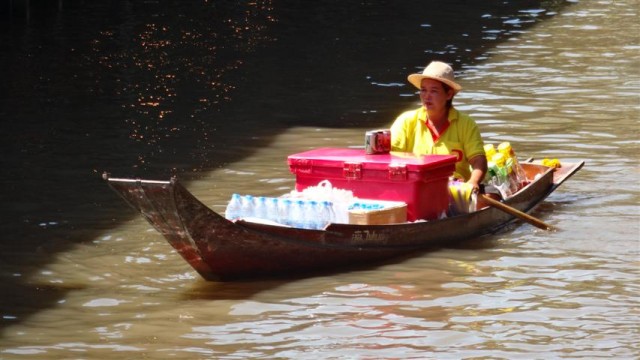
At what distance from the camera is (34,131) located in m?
15.2

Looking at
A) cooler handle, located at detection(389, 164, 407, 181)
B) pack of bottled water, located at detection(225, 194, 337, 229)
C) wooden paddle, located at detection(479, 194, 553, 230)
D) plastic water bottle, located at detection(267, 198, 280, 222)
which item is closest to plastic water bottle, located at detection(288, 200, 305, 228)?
pack of bottled water, located at detection(225, 194, 337, 229)

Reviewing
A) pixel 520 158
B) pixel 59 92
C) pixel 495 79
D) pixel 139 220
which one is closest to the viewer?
pixel 139 220

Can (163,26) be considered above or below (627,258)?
above

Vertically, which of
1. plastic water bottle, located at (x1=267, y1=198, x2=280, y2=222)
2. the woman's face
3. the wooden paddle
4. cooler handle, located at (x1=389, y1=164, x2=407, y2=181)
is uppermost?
the woman's face

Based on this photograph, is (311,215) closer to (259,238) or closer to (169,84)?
(259,238)

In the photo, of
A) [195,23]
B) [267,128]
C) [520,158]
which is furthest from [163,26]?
[520,158]

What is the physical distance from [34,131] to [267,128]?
2498mm

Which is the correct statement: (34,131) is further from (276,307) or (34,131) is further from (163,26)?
(163,26)

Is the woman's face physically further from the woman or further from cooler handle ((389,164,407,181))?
cooler handle ((389,164,407,181))

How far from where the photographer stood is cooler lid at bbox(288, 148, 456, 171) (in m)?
10.0

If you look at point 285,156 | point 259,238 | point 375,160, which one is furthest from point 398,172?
point 285,156

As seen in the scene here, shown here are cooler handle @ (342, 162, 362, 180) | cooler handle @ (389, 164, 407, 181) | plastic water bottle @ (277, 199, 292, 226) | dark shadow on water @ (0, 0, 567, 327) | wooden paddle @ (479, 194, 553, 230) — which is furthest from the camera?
dark shadow on water @ (0, 0, 567, 327)

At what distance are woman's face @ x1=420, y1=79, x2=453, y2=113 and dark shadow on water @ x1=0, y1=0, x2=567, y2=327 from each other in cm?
270

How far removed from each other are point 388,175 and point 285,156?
4.22 metres
